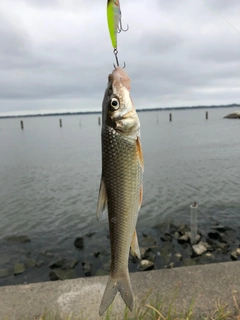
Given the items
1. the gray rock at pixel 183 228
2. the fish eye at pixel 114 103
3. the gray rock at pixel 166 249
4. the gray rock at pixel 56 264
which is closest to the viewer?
the fish eye at pixel 114 103

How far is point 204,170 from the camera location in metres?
21.7

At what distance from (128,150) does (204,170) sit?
67.0ft

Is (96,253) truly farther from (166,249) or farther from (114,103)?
(114,103)

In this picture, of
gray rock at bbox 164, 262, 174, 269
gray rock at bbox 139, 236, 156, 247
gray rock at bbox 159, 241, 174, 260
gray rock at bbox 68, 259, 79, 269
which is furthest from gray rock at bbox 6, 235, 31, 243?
gray rock at bbox 164, 262, 174, 269

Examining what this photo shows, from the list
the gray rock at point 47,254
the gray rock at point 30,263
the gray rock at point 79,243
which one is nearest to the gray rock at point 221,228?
the gray rock at point 79,243

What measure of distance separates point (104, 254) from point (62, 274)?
1697mm

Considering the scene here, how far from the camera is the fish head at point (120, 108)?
7.38 feet

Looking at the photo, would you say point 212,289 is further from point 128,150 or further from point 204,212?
point 204,212

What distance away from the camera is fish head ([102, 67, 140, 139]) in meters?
2.25

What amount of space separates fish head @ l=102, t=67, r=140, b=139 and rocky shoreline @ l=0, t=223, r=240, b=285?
23.3 ft

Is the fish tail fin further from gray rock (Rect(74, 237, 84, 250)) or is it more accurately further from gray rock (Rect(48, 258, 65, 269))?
gray rock (Rect(74, 237, 84, 250))

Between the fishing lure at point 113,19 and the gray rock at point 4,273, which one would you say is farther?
the gray rock at point 4,273

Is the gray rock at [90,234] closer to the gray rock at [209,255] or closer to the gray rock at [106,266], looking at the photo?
the gray rock at [106,266]

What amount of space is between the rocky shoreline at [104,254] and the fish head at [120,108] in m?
7.10
